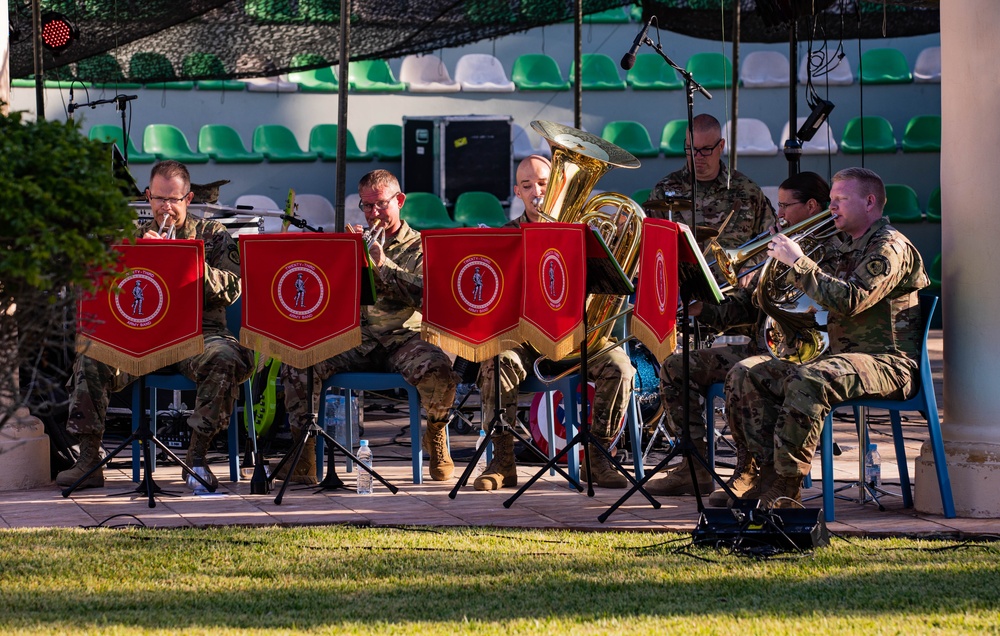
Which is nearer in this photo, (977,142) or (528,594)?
(528,594)

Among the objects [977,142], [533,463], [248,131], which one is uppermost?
[248,131]

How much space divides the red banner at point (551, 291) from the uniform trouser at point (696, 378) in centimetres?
58

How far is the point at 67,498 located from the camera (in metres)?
5.69

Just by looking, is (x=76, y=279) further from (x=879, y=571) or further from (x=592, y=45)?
(x=592, y=45)

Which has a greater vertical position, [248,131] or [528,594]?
[248,131]

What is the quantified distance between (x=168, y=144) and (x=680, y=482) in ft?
28.3

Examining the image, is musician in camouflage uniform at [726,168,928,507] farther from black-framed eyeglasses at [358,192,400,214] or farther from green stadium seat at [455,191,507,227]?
green stadium seat at [455,191,507,227]

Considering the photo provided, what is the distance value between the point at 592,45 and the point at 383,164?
10.9ft

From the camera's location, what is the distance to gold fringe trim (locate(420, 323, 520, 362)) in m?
5.56

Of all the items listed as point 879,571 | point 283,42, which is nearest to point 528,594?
point 879,571

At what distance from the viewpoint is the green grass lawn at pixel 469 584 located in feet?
11.7

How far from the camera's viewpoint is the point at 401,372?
6039 millimetres

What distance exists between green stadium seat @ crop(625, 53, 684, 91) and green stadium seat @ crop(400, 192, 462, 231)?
3.13 m

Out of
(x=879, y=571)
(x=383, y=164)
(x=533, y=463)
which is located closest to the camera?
(x=879, y=571)
